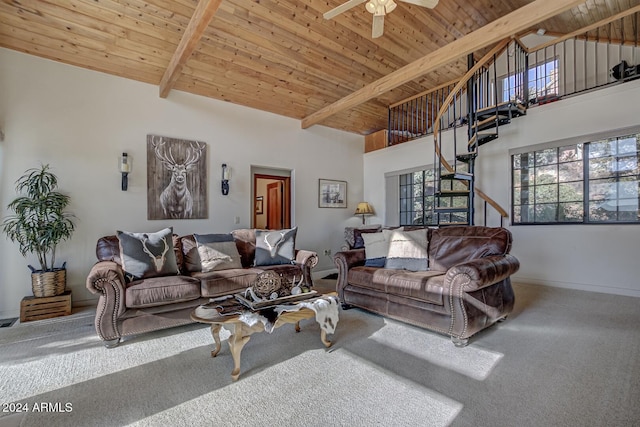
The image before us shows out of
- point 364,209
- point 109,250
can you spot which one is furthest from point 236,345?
point 364,209

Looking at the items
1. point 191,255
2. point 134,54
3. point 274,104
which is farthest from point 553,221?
point 134,54

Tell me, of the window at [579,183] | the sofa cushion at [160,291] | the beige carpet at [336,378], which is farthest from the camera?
the window at [579,183]

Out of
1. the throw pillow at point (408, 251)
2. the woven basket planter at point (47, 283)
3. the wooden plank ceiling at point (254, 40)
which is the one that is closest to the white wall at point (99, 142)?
the wooden plank ceiling at point (254, 40)

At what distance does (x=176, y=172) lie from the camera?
4.38 meters

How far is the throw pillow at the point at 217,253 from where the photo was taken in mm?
3362

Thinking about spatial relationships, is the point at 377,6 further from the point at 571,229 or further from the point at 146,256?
the point at 571,229

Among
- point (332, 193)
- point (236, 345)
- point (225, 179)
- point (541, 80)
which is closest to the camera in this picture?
point (236, 345)

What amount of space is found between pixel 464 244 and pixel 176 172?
13.3 ft

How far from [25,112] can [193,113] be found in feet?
6.28

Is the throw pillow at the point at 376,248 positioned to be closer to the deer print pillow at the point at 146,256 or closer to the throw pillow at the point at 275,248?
the throw pillow at the point at 275,248

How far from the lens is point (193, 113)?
4562 millimetres

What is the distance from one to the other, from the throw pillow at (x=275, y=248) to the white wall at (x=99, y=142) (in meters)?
1.31

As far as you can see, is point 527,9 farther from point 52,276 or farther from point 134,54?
point 52,276

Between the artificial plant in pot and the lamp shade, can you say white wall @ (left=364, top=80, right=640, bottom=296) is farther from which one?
the artificial plant in pot
